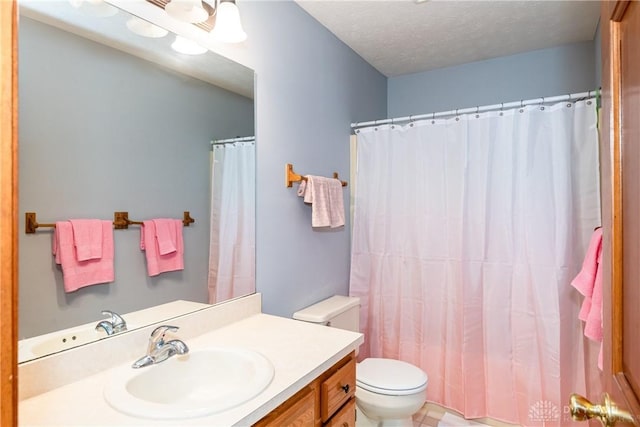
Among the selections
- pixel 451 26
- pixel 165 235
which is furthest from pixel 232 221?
pixel 451 26

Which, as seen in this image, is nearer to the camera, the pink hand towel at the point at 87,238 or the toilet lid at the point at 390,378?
the pink hand towel at the point at 87,238

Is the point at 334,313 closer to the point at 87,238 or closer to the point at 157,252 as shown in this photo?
the point at 157,252

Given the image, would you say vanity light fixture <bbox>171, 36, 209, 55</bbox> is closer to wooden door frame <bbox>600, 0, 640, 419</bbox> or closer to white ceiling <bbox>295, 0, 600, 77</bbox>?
white ceiling <bbox>295, 0, 600, 77</bbox>

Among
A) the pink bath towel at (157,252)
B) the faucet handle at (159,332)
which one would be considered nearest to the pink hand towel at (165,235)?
the pink bath towel at (157,252)

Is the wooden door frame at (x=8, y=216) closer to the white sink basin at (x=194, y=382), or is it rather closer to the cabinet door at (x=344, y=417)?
the white sink basin at (x=194, y=382)

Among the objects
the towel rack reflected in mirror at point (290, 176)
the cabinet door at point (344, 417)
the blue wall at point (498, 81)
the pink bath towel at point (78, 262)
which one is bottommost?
the cabinet door at point (344, 417)

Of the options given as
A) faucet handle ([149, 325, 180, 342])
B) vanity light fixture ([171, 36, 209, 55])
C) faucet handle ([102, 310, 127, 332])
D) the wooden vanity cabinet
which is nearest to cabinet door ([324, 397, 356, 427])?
the wooden vanity cabinet

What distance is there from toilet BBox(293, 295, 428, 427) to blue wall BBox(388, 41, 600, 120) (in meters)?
1.54

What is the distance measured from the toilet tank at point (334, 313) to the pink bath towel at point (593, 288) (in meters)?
1.14

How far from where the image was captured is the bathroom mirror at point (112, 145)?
1009 mm

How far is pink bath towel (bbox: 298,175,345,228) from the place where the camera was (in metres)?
1.97

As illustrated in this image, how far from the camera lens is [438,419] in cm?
227

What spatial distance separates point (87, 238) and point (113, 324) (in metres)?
0.29

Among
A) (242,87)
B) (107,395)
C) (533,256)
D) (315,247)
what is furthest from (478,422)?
(242,87)
